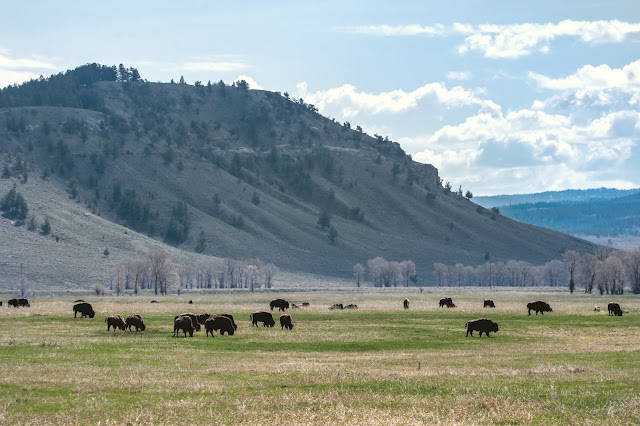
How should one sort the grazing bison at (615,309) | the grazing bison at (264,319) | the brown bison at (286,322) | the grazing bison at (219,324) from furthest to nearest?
1. the grazing bison at (615,309)
2. the grazing bison at (264,319)
3. the brown bison at (286,322)
4. the grazing bison at (219,324)

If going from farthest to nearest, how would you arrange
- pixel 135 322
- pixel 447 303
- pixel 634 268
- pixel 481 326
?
pixel 634 268 < pixel 447 303 < pixel 135 322 < pixel 481 326

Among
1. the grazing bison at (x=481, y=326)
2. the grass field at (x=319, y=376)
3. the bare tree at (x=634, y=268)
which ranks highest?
the bare tree at (x=634, y=268)

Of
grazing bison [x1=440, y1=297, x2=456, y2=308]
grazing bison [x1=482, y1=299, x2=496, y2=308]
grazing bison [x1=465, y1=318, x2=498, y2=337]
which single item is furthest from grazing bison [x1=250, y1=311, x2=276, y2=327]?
grazing bison [x1=482, y1=299, x2=496, y2=308]

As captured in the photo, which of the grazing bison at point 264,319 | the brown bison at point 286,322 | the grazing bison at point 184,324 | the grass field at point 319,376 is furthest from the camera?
the grazing bison at point 264,319

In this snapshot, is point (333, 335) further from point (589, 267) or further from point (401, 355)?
point (589, 267)

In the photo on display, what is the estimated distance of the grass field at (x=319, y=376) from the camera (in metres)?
19.4

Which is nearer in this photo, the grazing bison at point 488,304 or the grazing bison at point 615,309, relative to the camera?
the grazing bison at point 615,309

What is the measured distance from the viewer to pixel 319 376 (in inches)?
1036

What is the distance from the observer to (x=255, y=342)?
4144cm

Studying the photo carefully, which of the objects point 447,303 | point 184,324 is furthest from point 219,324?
point 447,303

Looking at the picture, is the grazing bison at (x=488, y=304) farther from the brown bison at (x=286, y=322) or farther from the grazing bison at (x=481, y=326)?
the brown bison at (x=286, y=322)

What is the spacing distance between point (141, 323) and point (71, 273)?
14899 centimetres

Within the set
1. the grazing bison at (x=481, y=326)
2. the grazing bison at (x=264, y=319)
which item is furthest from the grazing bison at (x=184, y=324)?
the grazing bison at (x=481, y=326)

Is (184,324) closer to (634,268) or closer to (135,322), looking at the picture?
(135,322)
